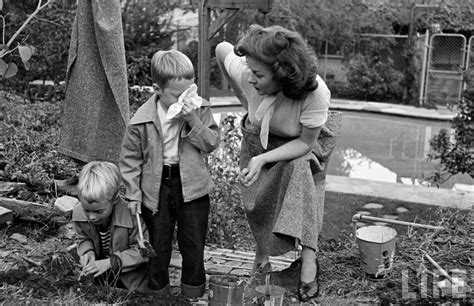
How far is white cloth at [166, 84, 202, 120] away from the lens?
262 cm

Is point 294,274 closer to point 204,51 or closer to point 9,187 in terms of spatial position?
point 9,187

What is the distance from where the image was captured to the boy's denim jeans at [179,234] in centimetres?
279

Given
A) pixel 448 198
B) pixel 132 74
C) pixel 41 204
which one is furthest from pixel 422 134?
pixel 41 204

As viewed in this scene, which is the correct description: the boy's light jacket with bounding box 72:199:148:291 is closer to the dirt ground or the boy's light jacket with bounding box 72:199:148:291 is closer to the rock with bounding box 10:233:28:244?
the dirt ground

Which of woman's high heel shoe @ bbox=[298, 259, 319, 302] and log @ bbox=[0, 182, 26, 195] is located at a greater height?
log @ bbox=[0, 182, 26, 195]

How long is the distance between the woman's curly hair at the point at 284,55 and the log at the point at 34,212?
171cm

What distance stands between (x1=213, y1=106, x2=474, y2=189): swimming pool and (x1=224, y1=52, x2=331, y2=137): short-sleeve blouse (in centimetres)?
581

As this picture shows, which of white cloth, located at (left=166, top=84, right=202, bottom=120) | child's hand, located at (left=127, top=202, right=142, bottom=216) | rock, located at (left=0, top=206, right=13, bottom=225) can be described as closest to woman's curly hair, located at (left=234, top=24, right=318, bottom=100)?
white cloth, located at (left=166, top=84, right=202, bottom=120)

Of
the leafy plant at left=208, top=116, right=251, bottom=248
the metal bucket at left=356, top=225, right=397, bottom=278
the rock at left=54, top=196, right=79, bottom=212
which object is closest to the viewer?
the metal bucket at left=356, top=225, right=397, bottom=278

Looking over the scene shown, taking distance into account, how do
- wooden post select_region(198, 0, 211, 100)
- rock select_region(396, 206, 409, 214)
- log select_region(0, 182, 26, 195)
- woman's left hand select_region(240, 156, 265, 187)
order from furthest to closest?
rock select_region(396, 206, 409, 214)
wooden post select_region(198, 0, 211, 100)
log select_region(0, 182, 26, 195)
woman's left hand select_region(240, 156, 265, 187)

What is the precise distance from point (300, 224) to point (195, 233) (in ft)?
1.56

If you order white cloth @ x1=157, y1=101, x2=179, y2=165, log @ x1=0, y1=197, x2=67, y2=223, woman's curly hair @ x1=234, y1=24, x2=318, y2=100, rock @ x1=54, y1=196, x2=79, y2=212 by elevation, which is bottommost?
log @ x1=0, y1=197, x2=67, y2=223

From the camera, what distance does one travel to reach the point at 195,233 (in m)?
2.82

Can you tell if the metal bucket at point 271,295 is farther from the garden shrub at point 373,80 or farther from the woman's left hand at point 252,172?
the garden shrub at point 373,80
